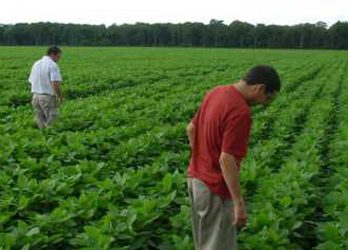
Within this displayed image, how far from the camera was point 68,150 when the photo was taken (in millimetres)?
8203

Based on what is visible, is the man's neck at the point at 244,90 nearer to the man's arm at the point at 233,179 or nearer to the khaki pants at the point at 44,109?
the man's arm at the point at 233,179

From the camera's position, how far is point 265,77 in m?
3.88

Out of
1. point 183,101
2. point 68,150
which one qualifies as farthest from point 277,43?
point 68,150

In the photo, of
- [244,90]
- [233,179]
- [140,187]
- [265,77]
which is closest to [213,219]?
[233,179]

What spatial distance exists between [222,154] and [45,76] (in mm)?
7419

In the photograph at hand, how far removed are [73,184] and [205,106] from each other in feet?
8.27

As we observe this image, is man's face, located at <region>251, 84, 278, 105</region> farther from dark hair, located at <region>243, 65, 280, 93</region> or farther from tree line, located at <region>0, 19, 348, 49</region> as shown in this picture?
tree line, located at <region>0, 19, 348, 49</region>

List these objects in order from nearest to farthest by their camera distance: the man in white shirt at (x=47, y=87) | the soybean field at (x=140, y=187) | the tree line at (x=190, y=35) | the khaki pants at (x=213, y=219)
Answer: the khaki pants at (x=213, y=219), the soybean field at (x=140, y=187), the man in white shirt at (x=47, y=87), the tree line at (x=190, y=35)

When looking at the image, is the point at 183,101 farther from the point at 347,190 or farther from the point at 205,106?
the point at 205,106

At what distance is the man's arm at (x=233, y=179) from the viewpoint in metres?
3.87

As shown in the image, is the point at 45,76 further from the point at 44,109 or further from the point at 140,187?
the point at 140,187

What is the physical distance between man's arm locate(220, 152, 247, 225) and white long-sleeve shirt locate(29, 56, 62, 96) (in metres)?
7.16

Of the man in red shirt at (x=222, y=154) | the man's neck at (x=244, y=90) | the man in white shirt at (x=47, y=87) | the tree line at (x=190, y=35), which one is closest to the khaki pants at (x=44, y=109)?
the man in white shirt at (x=47, y=87)

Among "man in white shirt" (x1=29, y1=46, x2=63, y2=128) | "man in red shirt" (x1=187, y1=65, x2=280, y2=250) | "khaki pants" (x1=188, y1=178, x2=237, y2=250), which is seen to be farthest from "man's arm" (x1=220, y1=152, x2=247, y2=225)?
"man in white shirt" (x1=29, y1=46, x2=63, y2=128)
